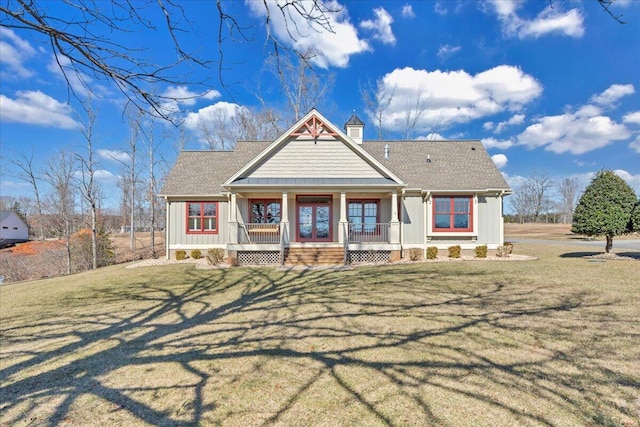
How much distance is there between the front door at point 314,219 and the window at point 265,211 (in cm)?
126

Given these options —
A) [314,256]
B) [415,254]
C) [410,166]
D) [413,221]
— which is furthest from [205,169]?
[415,254]

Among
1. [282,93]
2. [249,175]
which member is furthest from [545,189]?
[249,175]

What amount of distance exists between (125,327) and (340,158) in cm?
1144

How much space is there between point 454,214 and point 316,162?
7.48 m

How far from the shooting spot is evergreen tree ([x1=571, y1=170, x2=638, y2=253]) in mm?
13328

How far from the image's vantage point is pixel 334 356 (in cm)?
482

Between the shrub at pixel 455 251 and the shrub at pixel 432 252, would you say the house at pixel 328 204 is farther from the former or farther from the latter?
the shrub at pixel 432 252

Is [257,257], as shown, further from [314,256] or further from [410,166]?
[410,166]

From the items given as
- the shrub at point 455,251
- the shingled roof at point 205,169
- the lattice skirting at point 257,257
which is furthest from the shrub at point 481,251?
the shingled roof at point 205,169

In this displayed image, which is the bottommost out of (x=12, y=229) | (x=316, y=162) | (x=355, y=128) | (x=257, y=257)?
(x=257, y=257)

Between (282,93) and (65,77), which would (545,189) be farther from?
(65,77)

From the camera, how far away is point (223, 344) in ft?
17.9

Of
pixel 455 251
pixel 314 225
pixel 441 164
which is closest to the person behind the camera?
pixel 455 251

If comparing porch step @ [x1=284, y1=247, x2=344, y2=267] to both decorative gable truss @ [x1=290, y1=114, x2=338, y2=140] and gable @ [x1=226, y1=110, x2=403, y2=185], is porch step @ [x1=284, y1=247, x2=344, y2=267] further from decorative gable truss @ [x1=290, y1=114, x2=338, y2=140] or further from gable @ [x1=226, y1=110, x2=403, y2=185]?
decorative gable truss @ [x1=290, y1=114, x2=338, y2=140]
